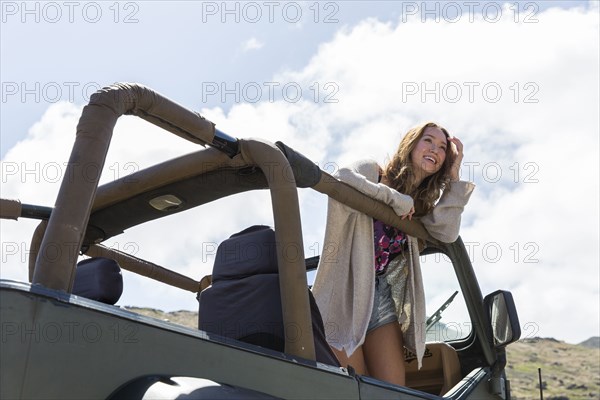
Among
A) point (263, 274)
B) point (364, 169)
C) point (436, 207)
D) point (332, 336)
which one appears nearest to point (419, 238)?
point (436, 207)

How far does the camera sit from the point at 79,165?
232 centimetres

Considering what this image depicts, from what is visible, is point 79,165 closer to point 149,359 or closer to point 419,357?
point 149,359

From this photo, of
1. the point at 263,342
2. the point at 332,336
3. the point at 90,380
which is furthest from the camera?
the point at 332,336

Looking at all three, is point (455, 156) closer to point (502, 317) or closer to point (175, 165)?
point (502, 317)

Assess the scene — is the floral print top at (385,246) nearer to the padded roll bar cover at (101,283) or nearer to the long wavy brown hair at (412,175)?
the long wavy brown hair at (412,175)

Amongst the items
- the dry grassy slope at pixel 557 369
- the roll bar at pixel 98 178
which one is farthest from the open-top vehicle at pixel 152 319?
the dry grassy slope at pixel 557 369

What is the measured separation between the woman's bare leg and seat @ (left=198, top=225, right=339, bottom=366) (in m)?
0.75

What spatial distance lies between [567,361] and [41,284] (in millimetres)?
63274

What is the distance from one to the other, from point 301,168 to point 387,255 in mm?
1065

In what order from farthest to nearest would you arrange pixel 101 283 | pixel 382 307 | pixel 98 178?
pixel 382 307
pixel 101 283
pixel 98 178

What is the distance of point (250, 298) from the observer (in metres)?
2.89

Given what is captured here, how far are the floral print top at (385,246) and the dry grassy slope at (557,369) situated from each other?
134 ft

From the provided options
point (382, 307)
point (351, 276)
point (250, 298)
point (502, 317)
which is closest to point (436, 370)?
point (502, 317)

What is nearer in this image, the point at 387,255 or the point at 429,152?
the point at 387,255
